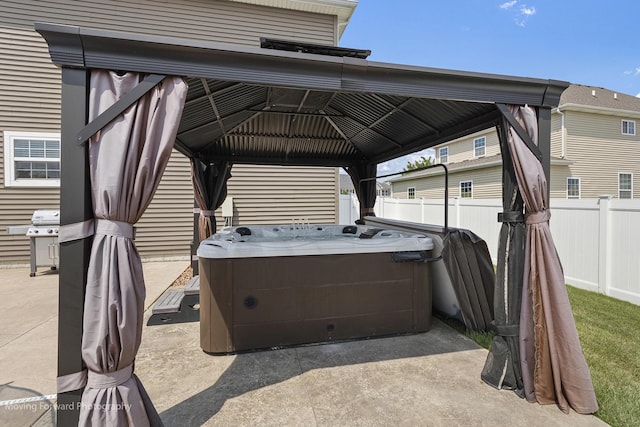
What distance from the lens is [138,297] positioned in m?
1.56

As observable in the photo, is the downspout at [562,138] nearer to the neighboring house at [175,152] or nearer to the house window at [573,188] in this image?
the house window at [573,188]

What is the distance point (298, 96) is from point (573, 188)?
1189 cm

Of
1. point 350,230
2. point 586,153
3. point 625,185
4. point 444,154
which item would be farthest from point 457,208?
point 625,185

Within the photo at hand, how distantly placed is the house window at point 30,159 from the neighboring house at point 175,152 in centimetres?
2

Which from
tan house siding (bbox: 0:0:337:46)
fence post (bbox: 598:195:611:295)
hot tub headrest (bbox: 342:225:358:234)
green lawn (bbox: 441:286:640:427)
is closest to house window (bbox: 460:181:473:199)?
fence post (bbox: 598:195:611:295)

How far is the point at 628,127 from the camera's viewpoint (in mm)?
11445

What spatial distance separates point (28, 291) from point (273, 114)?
14.6ft

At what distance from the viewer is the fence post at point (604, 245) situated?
160 inches

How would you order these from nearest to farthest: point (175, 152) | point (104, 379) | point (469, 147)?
point (104, 379) < point (175, 152) < point (469, 147)

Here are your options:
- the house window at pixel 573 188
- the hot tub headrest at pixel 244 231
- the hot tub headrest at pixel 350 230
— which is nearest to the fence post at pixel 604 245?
the hot tub headrest at pixel 350 230

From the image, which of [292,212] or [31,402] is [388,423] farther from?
[292,212]

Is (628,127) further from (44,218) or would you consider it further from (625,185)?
(44,218)

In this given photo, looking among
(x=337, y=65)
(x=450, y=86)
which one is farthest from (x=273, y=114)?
(x=450, y=86)

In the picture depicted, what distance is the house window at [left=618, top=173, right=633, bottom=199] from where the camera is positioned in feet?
37.4
